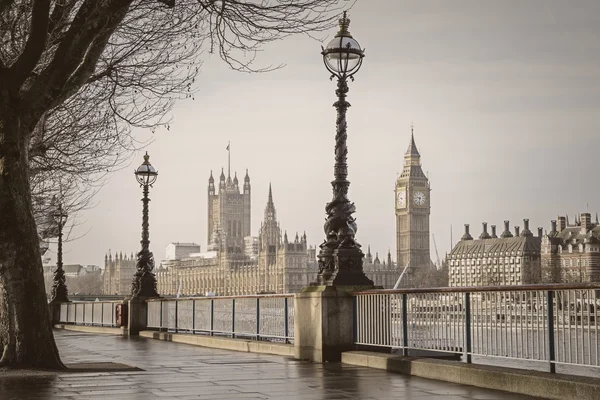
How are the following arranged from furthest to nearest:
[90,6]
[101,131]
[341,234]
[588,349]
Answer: [101,131]
[341,234]
[90,6]
[588,349]

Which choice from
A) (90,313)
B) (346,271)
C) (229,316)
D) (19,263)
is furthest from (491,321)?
(90,313)

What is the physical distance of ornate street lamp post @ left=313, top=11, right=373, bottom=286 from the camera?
1496 centimetres

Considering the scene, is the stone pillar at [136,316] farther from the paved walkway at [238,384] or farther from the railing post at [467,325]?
the railing post at [467,325]

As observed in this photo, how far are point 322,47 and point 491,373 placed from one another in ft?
22.5

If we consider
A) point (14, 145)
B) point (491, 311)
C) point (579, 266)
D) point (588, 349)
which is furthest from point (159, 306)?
point (579, 266)

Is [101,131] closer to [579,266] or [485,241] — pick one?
[579,266]

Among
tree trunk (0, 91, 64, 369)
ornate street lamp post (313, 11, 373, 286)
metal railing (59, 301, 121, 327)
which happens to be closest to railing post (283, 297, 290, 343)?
ornate street lamp post (313, 11, 373, 286)

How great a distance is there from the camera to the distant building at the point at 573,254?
165875 mm

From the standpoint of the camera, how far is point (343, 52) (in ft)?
50.2

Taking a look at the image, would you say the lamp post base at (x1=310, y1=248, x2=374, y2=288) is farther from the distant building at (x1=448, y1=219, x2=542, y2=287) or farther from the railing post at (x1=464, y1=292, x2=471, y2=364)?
the distant building at (x1=448, y1=219, x2=542, y2=287)

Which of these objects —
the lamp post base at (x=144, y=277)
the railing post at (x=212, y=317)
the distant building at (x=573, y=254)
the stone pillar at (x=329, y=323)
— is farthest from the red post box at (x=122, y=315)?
the distant building at (x=573, y=254)

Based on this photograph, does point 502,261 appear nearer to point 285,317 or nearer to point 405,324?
point 285,317

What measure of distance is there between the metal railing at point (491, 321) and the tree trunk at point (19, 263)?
4408 mm

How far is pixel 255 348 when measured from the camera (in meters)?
18.0
